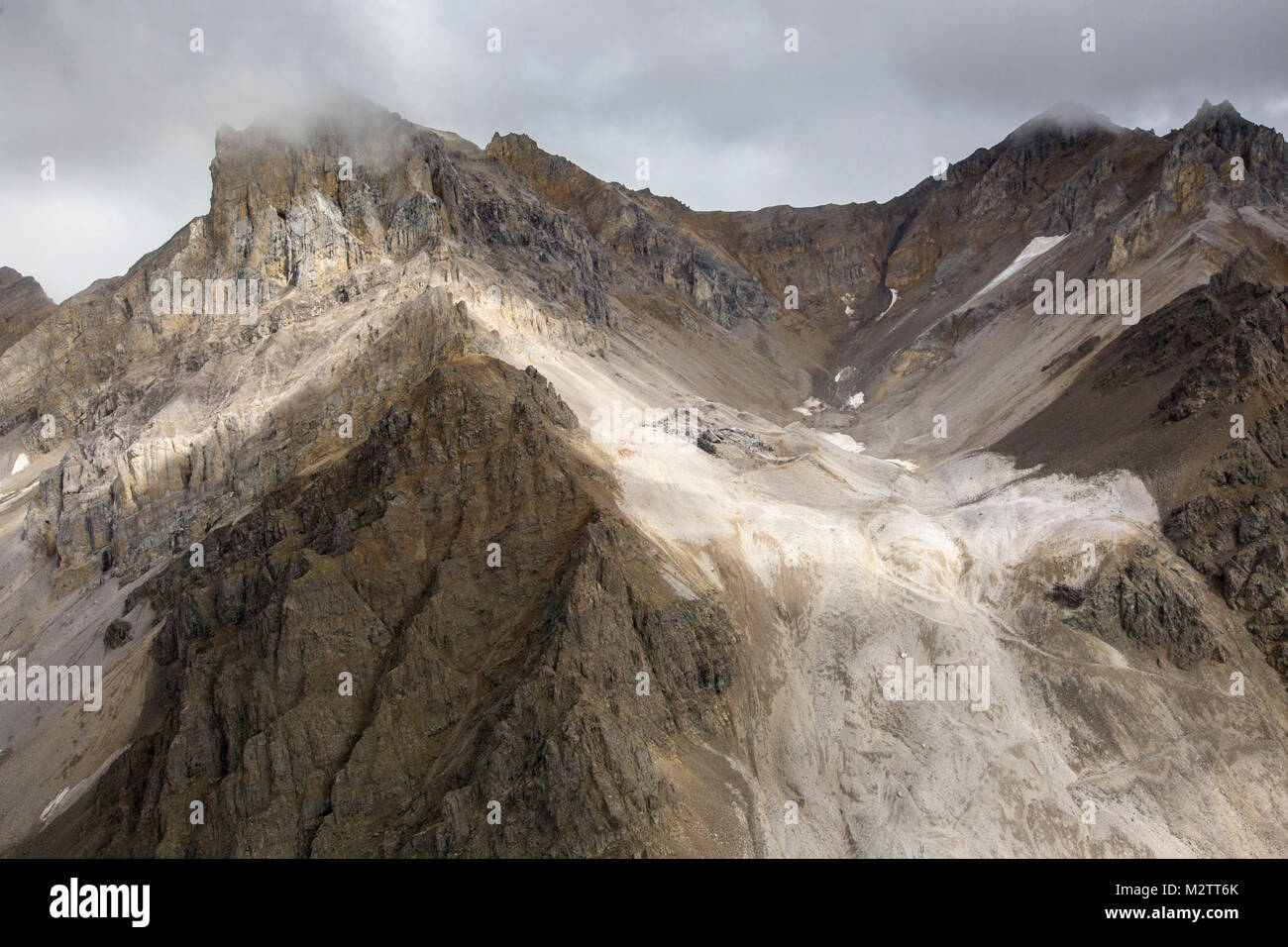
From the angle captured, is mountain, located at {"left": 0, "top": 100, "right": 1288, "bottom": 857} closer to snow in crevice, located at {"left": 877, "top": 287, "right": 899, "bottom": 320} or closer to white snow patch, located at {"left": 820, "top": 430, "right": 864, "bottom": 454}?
white snow patch, located at {"left": 820, "top": 430, "right": 864, "bottom": 454}

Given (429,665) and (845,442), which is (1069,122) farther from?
(429,665)

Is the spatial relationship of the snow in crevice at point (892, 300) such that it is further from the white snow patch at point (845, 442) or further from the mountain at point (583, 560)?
the white snow patch at point (845, 442)

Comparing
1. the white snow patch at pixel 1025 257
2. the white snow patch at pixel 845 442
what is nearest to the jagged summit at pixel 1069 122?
the white snow patch at pixel 1025 257

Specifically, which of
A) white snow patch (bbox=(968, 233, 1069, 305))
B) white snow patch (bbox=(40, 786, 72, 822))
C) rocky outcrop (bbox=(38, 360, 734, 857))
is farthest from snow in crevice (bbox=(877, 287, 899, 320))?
white snow patch (bbox=(40, 786, 72, 822))

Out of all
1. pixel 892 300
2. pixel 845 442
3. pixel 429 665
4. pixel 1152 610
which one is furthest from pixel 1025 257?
pixel 429 665

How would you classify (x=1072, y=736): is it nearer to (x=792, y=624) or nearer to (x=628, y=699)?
(x=792, y=624)

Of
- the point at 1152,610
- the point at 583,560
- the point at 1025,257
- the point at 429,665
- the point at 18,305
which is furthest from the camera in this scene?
the point at 18,305
